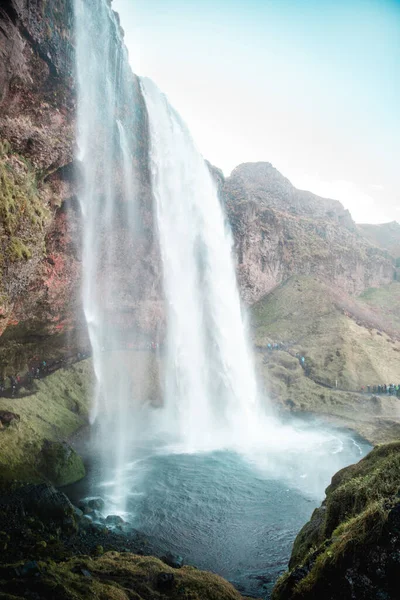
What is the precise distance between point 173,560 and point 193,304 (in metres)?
25.6

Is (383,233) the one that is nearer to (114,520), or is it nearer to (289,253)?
(289,253)

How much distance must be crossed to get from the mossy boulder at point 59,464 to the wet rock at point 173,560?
→ 8.54 m

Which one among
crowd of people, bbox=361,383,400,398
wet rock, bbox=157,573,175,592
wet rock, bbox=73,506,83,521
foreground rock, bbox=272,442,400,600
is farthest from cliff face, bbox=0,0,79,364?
crowd of people, bbox=361,383,400,398

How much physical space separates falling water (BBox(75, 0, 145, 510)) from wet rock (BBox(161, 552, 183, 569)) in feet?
35.7

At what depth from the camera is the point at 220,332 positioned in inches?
1471

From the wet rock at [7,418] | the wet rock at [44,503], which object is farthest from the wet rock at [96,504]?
the wet rock at [7,418]

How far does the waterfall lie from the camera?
3350 cm

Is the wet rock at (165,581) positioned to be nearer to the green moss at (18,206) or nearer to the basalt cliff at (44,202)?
the basalt cliff at (44,202)

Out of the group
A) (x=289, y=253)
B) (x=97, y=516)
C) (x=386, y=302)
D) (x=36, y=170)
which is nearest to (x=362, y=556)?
(x=97, y=516)

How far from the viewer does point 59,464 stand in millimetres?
19422

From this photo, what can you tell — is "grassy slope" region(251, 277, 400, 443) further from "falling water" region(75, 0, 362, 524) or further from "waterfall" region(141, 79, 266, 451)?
"waterfall" region(141, 79, 266, 451)

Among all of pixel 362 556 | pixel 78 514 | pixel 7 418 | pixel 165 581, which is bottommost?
pixel 78 514

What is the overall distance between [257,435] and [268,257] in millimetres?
32816

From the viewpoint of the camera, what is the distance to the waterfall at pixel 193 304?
33.5 m
